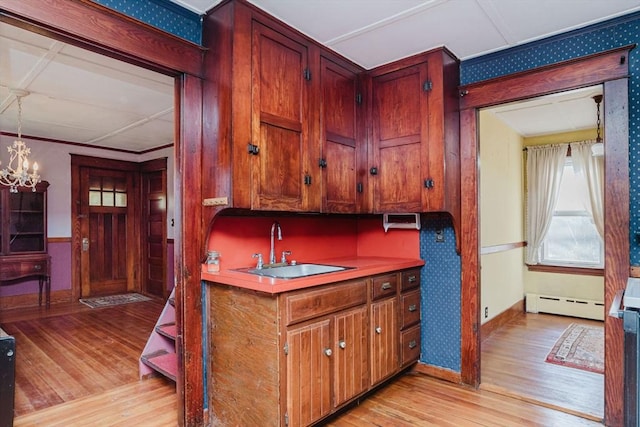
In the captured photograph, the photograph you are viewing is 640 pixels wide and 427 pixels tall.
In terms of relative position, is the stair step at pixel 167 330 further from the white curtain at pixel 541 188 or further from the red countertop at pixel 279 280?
the white curtain at pixel 541 188

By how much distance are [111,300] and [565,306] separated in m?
6.59

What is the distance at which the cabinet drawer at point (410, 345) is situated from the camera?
114 inches

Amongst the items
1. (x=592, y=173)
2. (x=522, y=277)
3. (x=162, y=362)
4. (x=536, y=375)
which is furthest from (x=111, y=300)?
(x=592, y=173)

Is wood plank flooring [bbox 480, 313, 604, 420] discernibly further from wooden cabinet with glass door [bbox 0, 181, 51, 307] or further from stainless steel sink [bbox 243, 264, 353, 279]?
wooden cabinet with glass door [bbox 0, 181, 51, 307]

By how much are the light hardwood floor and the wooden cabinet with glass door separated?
1821 millimetres

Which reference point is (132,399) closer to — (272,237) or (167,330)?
(167,330)

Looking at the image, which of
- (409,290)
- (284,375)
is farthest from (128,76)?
(409,290)

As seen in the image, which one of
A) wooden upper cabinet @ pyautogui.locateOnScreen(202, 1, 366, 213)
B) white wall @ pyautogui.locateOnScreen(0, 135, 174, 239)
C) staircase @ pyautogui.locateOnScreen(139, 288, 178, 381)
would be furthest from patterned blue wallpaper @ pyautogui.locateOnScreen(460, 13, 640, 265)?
white wall @ pyautogui.locateOnScreen(0, 135, 174, 239)

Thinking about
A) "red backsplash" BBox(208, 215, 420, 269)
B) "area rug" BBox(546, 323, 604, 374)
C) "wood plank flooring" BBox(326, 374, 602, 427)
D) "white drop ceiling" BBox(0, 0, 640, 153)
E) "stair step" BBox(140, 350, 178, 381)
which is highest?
"white drop ceiling" BBox(0, 0, 640, 153)

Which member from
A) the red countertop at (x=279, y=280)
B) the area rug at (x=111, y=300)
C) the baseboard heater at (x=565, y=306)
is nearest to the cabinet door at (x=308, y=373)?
the red countertop at (x=279, y=280)

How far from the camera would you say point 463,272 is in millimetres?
2922

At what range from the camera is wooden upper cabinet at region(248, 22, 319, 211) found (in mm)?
2193

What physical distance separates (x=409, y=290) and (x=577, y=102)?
2.68 meters

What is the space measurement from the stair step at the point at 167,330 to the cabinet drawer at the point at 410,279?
1908 millimetres
